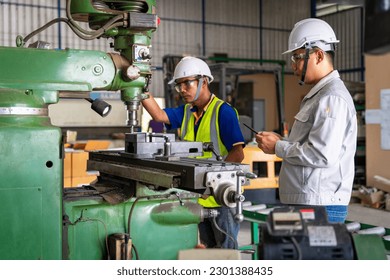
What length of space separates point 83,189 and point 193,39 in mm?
8179

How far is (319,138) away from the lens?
1.73m

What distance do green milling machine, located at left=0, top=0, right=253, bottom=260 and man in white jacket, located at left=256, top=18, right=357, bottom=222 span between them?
32 centimetres

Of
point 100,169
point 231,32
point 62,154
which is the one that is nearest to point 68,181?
point 100,169

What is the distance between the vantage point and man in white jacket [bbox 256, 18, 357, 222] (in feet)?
5.71

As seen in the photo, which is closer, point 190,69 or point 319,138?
point 319,138

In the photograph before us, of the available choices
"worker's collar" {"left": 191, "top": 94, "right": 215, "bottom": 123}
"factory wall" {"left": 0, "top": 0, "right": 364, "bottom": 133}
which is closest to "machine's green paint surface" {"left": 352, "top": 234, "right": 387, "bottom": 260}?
"worker's collar" {"left": 191, "top": 94, "right": 215, "bottom": 123}

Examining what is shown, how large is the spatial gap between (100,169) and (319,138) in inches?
34.0

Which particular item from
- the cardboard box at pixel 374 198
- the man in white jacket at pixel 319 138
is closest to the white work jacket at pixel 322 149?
the man in white jacket at pixel 319 138

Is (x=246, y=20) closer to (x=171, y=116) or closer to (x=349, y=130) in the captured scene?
(x=171, y=116)

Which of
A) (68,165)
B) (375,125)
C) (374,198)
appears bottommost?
(374,198)

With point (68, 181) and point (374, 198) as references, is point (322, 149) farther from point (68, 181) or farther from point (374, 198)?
point (374, 198)

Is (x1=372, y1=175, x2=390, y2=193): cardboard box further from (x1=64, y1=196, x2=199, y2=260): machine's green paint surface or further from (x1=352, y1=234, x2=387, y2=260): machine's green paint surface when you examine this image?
(x1=352, y1=234, x2=387, y2=260): machine's green paint surface

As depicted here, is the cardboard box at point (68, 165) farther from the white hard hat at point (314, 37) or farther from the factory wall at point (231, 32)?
the factory wall at point (231, 32)
